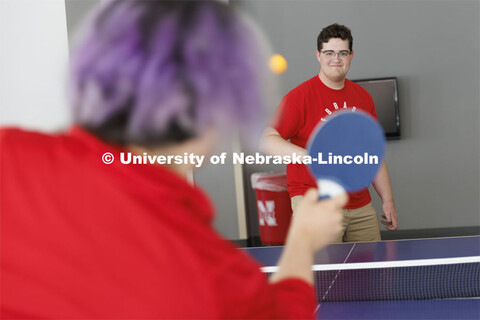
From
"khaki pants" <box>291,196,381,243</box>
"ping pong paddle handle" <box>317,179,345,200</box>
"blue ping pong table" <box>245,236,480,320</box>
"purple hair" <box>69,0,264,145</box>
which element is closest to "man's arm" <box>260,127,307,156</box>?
"khaki pants" <box>291,196,381,243</box>

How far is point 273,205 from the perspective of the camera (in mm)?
6555

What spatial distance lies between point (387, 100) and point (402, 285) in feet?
15.1

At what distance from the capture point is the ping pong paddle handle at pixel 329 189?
115cm

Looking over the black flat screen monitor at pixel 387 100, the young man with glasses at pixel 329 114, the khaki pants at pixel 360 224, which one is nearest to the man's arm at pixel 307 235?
the young man with glasses at pixel 329 114

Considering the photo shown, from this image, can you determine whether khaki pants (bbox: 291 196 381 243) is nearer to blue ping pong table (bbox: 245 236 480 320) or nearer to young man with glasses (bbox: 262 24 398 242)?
young man with glasses (bbox: 262 24 398 242)

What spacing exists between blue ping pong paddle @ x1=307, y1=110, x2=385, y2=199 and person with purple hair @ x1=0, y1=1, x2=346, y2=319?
58cm

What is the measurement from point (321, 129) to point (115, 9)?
0.73 meters

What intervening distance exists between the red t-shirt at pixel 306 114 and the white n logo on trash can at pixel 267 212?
3084 millimetres

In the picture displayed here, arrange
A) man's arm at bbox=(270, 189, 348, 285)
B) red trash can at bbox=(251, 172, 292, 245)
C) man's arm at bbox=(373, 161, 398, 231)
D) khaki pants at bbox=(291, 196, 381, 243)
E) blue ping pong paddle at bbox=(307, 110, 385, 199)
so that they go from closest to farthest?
1. man's arm at bbox=(270, 189, 348, 285)
2. blue ping pong paddle at bbox=(307, 110, 385, 199)
3. khaki pants at bbox=(291, 196, 381, 243)
4. man's arm at bbox=(373, 161, 398, 231)
5. red trash can at bbox=(251, 172, 292, 245)

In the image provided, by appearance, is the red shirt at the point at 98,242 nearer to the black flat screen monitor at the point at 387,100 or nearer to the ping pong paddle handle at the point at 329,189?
the ping pong paddle handle at the point at 329,189

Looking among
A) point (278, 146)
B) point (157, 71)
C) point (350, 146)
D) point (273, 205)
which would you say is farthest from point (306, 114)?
point (273, 205)

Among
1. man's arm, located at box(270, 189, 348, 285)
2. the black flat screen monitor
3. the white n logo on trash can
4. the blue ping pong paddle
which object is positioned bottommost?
the white n logo on trash can

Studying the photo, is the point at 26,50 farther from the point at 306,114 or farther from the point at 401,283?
the point at 401,283

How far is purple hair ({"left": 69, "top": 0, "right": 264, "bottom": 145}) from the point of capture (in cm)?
70
